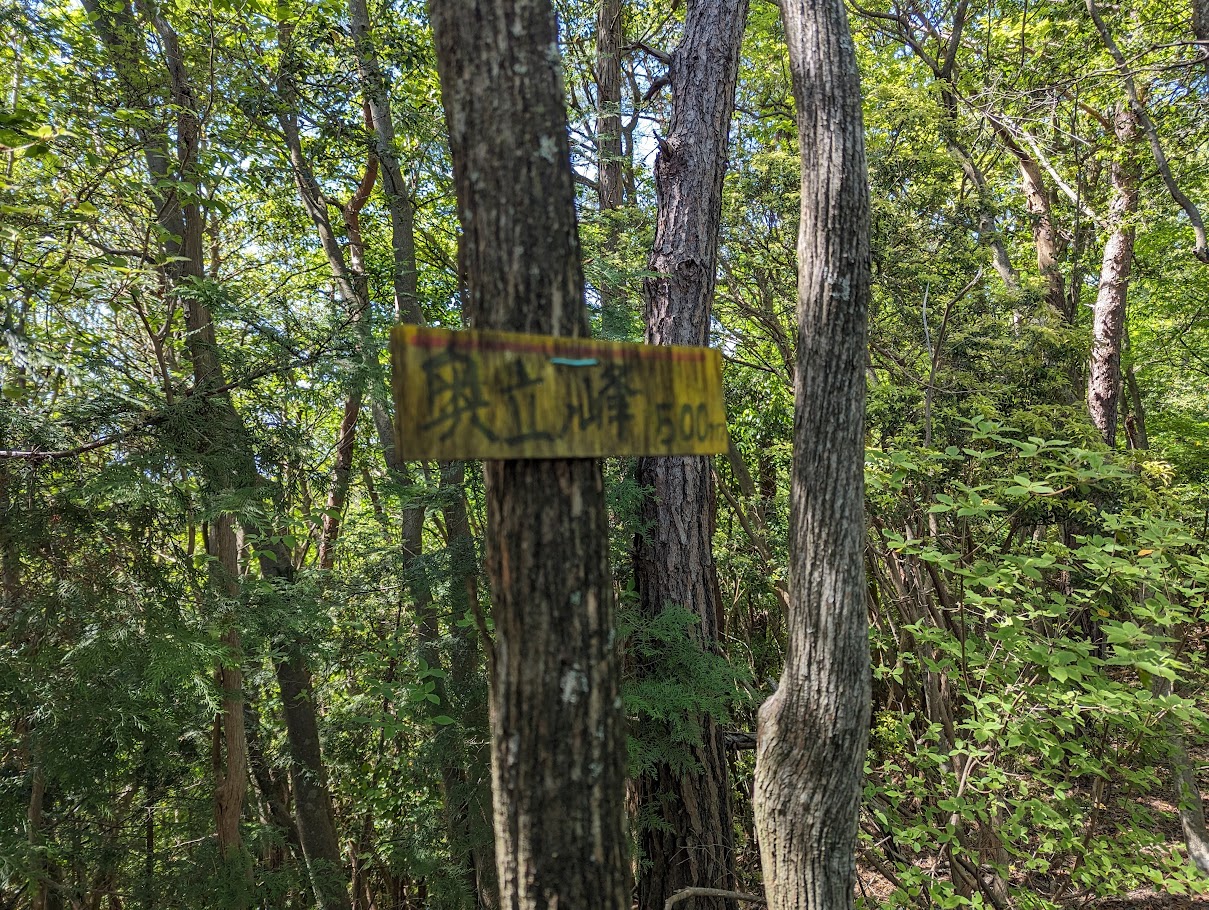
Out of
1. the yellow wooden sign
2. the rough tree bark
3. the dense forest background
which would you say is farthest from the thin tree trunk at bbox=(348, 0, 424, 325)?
the yellow wooden sign

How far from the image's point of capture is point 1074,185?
696 cm

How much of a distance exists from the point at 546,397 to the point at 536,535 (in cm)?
28

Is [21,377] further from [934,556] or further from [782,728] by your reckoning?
[934,556]

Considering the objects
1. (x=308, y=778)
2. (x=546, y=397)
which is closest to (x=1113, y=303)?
(x=546, y=397)

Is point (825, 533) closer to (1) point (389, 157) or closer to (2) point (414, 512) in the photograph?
(2) point (414, 512)

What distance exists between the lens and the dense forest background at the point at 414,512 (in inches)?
106

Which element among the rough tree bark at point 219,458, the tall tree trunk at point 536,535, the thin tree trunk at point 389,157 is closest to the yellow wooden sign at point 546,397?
the tall tree trunk at point 536,535

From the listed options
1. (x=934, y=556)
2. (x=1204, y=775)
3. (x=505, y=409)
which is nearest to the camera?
(x=505, y=409)

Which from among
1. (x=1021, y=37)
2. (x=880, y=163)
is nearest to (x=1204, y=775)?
(x=880, y=163)

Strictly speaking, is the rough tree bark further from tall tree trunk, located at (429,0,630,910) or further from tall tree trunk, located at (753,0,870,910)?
tall tree trunk, located at (753,0,870,910)

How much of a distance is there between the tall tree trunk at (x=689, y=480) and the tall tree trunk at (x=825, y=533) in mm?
1026

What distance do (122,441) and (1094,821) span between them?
506 centimetres

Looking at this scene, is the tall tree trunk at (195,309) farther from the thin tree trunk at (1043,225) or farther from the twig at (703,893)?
the thin tree trunk at (1043,225)

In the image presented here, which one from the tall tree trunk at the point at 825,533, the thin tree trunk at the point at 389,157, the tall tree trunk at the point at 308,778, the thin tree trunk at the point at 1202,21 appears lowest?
the tall tree trunk at the point at 308,778
